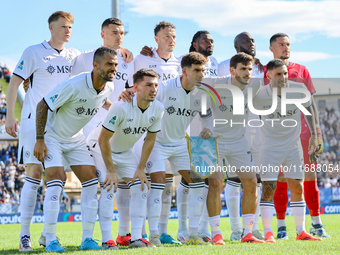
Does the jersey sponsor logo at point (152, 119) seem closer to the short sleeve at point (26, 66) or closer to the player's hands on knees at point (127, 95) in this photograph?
the player's hands on knees at point (127, 95)

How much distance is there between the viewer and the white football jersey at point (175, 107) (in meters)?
6.30

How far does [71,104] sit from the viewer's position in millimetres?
5570

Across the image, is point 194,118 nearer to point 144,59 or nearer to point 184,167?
point 184,167

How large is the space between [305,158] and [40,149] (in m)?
4.28

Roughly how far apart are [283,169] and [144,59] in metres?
2.83

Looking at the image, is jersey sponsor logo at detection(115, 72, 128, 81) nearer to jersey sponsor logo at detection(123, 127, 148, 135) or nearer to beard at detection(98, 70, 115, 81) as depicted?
jersey sponsor logo at detection(123, 127, 148, 135)

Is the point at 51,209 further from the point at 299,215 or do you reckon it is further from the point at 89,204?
the point at 299,215

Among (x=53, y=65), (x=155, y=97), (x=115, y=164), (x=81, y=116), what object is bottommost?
(x=115, y=164)

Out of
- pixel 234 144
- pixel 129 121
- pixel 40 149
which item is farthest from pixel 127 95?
pixel 234 144

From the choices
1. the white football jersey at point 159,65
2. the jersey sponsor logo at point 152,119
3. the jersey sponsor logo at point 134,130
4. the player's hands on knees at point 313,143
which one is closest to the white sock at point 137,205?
the jersey sponsor logo at point 134,130

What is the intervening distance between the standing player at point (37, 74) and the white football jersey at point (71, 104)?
42 cm

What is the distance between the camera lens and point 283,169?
6.64 metres

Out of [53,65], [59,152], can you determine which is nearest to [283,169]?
[59,152]

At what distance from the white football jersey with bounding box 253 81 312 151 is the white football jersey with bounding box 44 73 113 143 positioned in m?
2.35
